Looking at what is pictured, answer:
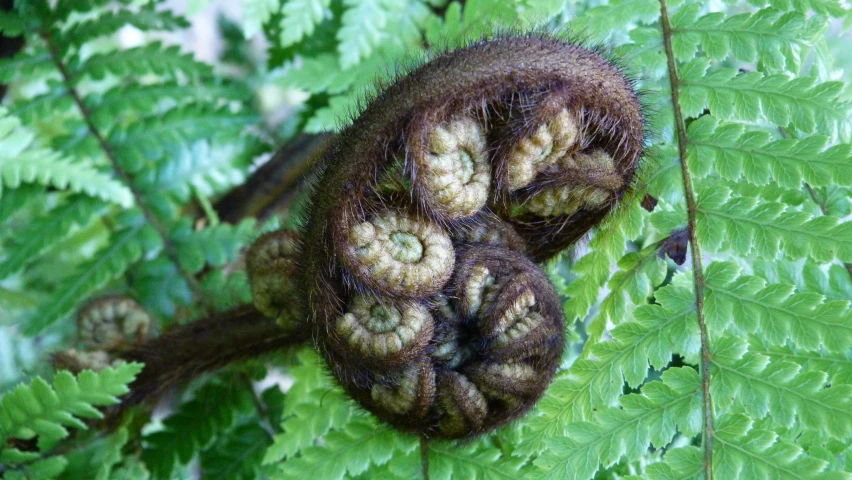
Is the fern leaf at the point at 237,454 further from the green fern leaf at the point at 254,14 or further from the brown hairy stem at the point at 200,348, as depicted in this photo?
the green fern leaf at the point at 254,14

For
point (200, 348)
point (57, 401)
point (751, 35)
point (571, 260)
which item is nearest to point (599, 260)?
Result: point (571, 260)

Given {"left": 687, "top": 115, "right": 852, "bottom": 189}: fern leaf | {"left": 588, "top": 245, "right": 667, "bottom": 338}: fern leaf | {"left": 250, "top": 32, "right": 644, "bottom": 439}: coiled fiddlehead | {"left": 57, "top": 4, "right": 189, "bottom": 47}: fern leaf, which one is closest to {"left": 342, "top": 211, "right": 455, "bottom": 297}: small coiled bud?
{"left": 250, "top": 32, "right": 644, "bottom": 439}: coiled fiddlehead

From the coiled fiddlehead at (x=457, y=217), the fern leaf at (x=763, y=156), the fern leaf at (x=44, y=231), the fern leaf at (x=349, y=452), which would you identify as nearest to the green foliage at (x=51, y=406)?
the fern leaf at (x=349, y=452)

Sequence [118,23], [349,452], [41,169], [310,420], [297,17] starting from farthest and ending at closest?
[118,23] → [297,17] → [41,169] → [310,420] → [349,452]

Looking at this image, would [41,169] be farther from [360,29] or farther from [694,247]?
[694,247]

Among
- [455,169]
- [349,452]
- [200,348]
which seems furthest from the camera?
[200,348]
